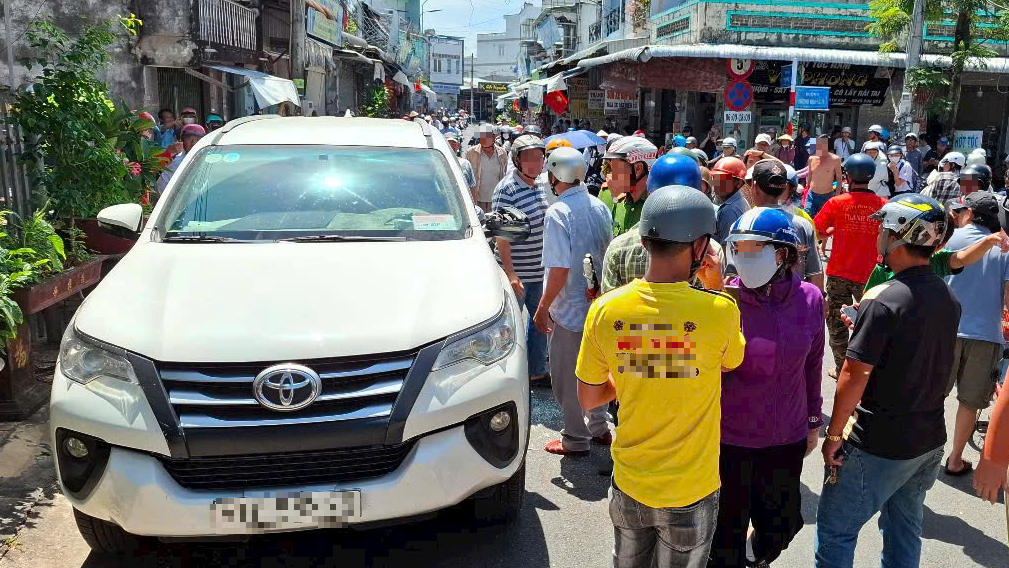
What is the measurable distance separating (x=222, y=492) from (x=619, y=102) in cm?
2540

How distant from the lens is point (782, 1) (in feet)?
65.4

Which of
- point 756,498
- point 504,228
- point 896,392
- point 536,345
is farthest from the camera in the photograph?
point 536,345

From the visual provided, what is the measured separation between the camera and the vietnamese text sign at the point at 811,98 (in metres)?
15.9

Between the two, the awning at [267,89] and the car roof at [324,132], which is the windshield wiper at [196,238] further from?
the awning at [267,89]

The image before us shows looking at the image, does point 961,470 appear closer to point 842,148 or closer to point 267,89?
point 842,148

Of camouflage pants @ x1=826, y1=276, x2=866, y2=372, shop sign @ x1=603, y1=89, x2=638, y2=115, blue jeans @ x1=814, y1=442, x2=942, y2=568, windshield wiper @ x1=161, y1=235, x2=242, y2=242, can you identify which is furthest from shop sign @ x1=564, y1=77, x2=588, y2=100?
blue jeans @ x1=814, y1=442, x2=942, y2=568

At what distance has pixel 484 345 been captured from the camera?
3.37 m

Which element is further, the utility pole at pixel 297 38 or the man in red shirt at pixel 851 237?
the utility pole at pixel 297 38

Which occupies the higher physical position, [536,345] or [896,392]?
[896,392]

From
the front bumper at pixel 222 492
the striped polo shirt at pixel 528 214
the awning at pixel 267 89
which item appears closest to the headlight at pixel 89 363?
the front bumper at pixel 222 492

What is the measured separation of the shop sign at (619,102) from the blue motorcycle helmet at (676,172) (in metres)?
23.1

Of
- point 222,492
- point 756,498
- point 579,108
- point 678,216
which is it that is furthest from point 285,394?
point 579,108

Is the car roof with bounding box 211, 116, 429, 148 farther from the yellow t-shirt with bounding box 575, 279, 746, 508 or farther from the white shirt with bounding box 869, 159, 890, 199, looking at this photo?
the white shirt with bounding box 869, 159, 890, 199

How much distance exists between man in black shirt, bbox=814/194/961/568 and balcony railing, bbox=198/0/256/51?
12.9m
